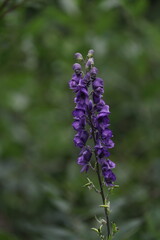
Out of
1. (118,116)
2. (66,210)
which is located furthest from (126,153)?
(66,210)

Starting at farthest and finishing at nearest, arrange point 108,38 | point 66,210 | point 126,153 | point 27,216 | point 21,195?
point 126,153 → point 21,195 → point 108,38 → point 27,216 → point 66,210

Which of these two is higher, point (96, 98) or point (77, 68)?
point (77, 68)

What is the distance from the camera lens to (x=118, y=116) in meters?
7.70

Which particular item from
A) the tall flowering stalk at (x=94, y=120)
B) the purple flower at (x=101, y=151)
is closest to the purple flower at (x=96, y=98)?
the tall flowering stalk at (x=94, y=120)

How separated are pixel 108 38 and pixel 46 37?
1.54 meters

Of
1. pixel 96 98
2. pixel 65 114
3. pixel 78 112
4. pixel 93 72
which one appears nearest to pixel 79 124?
pixel 78 112

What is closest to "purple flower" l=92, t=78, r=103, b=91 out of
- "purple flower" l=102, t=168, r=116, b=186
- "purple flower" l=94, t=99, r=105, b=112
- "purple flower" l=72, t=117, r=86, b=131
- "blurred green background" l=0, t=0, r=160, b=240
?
"purple flower" l=94, t=99, r=105, b=112

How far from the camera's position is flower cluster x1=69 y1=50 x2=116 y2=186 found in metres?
3.38

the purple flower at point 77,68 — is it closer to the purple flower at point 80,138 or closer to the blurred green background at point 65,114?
the purple flower at point 80,138

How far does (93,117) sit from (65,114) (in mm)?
5095

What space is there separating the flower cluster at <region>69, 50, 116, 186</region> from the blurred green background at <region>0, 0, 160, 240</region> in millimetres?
1268

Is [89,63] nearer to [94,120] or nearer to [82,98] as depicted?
[82,98]

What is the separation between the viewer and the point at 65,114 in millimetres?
8531

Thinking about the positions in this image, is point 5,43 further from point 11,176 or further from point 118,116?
point 118,116
